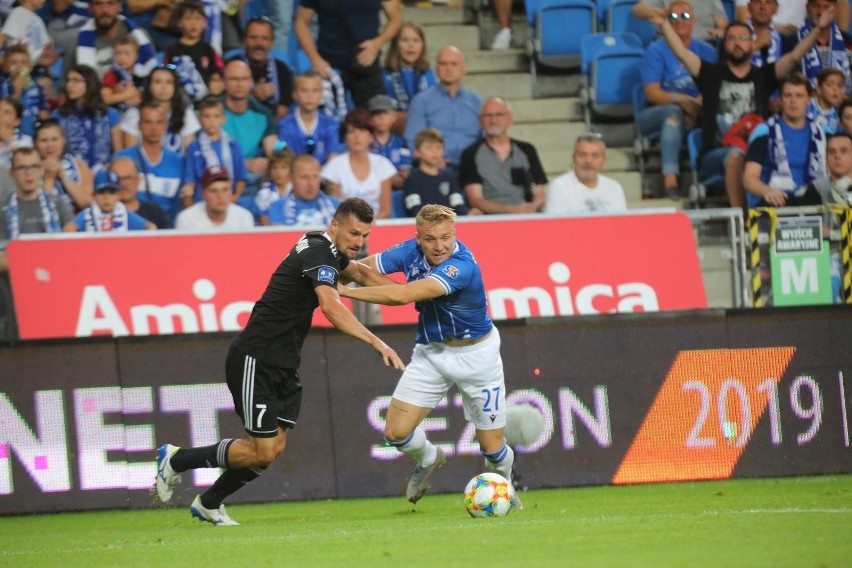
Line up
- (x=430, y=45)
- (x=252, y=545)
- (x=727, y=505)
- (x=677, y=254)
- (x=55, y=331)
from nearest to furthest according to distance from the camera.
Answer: (x=252, y=545) < (x=727, y=505) < (x=55, y=331) < (x=677, y=254) < (x=430, y=45)

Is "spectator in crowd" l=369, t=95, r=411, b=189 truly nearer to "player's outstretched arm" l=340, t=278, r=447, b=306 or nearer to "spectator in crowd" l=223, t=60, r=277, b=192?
"spectator in crowd" l=223, t=60, r=277, b=192

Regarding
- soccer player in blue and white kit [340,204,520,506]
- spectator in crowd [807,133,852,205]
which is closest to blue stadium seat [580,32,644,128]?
spectator in crowd [807,133,852,205]

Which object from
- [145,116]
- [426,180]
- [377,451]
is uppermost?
[145,116]

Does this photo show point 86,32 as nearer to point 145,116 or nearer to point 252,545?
point 145,116

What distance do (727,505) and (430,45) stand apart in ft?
29.6

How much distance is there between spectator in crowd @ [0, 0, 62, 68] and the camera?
45.9ft

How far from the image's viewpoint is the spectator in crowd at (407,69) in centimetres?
1459

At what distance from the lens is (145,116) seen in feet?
42.5

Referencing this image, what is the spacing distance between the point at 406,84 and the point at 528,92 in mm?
2198

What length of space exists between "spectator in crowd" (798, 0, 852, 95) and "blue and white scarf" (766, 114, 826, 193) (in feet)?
6.48

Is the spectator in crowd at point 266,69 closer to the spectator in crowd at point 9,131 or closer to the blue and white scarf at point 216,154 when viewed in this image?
the blue and white scarf at point 216,154

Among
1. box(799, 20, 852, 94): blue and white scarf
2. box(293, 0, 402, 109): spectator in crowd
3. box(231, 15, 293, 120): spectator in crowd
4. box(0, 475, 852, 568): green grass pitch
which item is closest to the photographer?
box(0, 475, 852, 568): green grass pitch

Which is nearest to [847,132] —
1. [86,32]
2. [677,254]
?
[677,254]

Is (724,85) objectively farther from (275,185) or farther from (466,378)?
(466,378)
